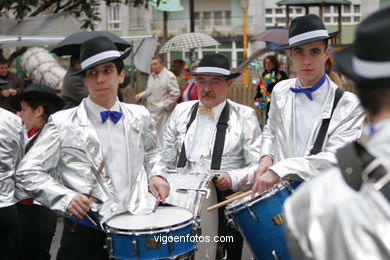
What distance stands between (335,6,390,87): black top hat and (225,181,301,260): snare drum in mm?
1937

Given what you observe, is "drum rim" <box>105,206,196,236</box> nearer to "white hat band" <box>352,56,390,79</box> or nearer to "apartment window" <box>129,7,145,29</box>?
"white hat band" <box>352,56,390,79</box>

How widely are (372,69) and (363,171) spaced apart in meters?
0.27

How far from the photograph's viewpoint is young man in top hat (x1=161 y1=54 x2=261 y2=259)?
5.03m

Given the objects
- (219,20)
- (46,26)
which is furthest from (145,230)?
(219,20)

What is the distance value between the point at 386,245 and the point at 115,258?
83.3 inches

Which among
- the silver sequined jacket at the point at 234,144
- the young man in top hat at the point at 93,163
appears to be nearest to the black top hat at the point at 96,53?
the young man in top hat at the point at 93,163

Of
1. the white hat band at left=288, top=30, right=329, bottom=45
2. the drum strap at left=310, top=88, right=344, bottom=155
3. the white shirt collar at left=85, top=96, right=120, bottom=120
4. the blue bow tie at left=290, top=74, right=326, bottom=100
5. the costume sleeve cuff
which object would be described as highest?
the white hat band at left=288, top=30, right=329, bottom=45

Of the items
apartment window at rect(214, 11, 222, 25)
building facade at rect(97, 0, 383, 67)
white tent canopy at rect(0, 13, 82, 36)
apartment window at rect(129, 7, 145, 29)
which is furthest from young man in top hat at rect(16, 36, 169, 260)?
apartment window at rect(214, 11, 222, 25)

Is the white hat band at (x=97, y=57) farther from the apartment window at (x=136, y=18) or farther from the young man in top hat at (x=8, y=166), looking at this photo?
the apartment window at (x=136, y=18)

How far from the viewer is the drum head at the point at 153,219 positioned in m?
3.40

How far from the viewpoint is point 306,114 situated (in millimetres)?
4203

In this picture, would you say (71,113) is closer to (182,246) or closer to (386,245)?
(182,246)

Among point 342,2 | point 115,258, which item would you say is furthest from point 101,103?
point 342,2

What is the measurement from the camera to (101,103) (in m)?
3.90
